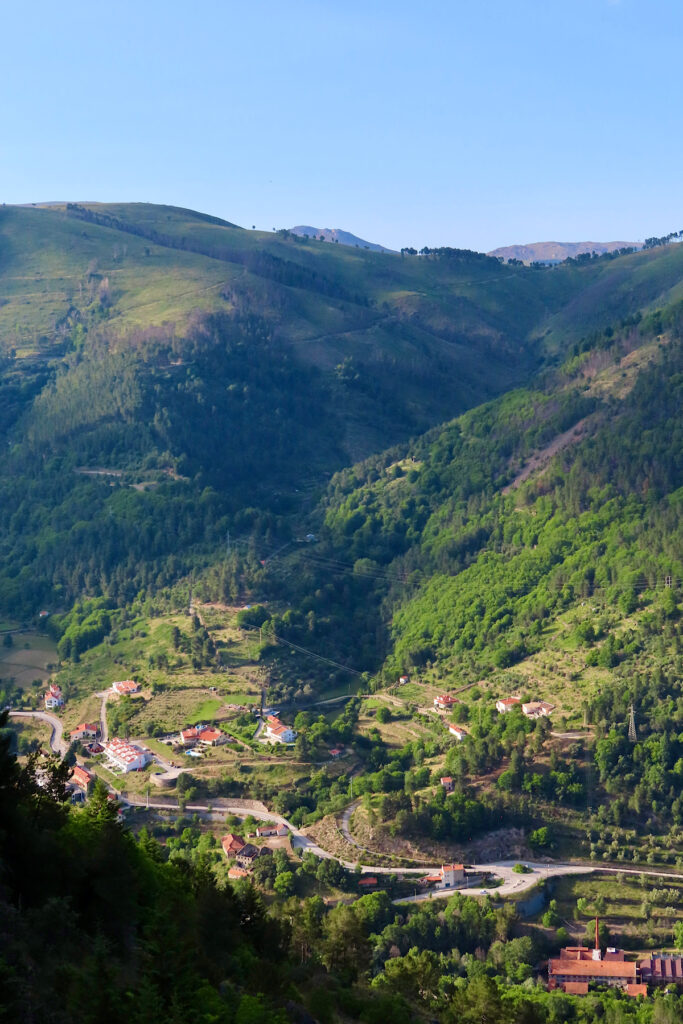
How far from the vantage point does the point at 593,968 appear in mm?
37812

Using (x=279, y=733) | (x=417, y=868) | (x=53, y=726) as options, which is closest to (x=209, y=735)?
(x=279, y=733)

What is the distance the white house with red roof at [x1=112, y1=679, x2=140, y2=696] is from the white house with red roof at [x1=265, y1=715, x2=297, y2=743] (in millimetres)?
9762

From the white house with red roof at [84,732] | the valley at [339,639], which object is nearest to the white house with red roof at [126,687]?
the valley at [339,639]

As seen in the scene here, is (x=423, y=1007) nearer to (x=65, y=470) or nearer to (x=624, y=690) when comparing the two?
(x=624, y=690)

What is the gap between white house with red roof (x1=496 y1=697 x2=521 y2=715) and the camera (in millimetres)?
55750

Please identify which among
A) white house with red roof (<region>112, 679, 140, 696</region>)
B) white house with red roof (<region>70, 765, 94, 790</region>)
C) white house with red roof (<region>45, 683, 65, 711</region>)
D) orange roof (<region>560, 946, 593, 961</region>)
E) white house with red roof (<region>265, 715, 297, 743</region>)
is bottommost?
orange roof (<region>560, 946, 593, 961</region>)

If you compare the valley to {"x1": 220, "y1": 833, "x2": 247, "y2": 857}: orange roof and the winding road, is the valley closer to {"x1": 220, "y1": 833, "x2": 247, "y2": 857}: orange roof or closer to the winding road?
the winding road

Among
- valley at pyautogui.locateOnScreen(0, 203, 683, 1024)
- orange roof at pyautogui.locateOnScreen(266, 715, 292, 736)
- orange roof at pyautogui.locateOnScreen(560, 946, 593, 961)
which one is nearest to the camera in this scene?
orange roof at pyautogui.locateOnScreen(560, 946, 593, 961)

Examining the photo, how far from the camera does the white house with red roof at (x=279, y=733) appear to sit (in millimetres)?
55969

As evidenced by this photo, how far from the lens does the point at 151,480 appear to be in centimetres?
8894

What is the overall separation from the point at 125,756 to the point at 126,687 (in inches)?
329

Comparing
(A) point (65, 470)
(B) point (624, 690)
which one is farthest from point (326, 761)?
(A) point (65, 470)

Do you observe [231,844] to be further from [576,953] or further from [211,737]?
[576,953]

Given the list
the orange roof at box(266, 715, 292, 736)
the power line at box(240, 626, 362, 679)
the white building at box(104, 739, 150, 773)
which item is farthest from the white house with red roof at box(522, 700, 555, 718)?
the white building at box(104, 739, 150, 773)
